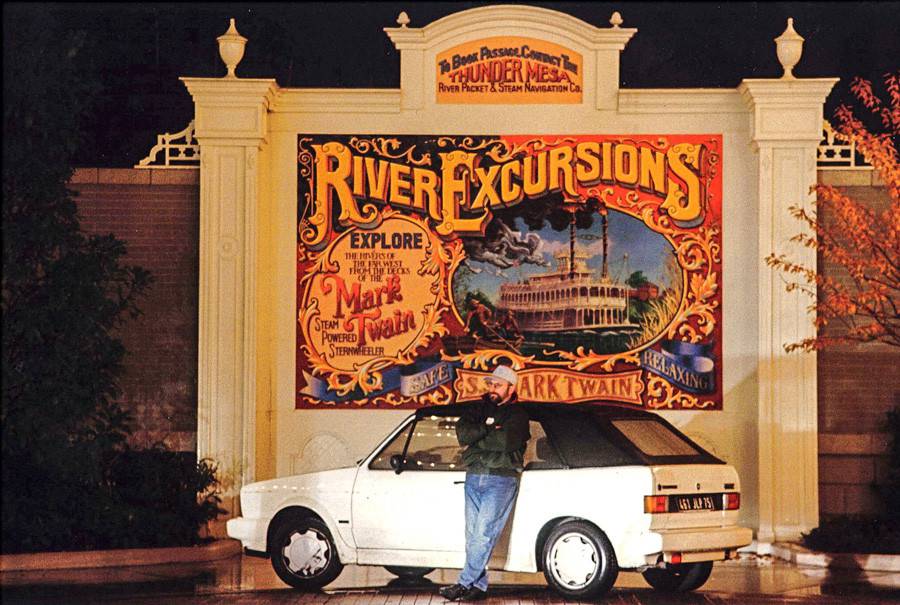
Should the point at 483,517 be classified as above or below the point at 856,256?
below

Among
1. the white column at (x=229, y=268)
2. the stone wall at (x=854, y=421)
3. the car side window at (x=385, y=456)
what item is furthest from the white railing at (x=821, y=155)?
the car side window at (x=385, y=456)

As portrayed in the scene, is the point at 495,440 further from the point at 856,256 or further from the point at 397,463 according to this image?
the point at 856,256

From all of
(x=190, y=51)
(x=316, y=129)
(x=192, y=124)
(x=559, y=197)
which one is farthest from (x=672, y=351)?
(x=190, y=51)

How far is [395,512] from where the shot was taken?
12578mm

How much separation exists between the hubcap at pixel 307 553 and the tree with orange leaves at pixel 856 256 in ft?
20.4

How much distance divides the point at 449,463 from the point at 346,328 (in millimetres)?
5023

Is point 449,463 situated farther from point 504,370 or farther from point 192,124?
point 192,124

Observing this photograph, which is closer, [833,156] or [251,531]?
[251,531]

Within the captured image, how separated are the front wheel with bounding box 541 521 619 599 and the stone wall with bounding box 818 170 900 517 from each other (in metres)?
5.97

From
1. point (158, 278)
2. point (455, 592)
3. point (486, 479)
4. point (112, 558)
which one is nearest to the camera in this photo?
point (455, 592)

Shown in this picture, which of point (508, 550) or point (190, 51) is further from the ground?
point (190, 51)

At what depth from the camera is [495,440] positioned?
12.0 metres

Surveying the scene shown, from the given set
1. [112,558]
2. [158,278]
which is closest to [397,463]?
[112,558]

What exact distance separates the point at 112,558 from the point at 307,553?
2.61 m
